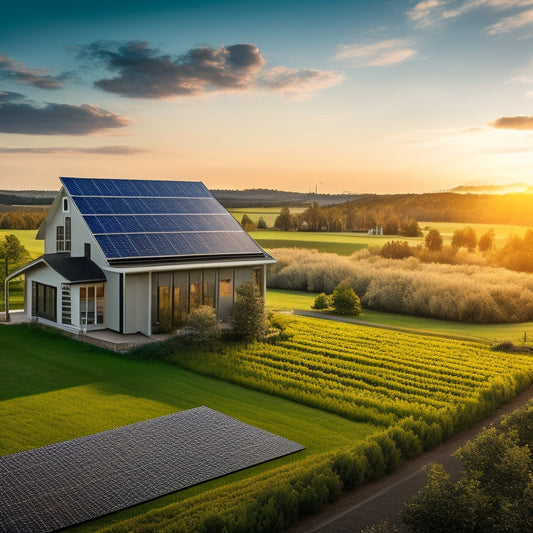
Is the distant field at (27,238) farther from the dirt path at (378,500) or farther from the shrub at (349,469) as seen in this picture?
the shrub at (349,469)

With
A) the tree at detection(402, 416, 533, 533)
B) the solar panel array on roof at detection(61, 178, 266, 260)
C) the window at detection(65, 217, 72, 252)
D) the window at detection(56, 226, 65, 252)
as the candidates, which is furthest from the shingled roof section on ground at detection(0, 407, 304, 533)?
the window at detection(56, 226, 65, 252)

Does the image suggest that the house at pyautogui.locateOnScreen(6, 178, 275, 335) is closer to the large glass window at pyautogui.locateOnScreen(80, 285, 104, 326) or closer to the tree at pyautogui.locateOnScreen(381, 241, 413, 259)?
the large glass window at pyautogui.locateOnScreen(80, 285, 104, 326)

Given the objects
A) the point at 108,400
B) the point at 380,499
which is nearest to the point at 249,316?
the point at 108,400

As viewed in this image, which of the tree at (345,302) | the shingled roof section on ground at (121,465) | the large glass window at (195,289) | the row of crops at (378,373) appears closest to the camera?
the shingled roof section on ground at (121,465)

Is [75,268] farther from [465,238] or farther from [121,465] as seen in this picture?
[465,238]

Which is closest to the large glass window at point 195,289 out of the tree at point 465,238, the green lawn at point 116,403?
the green lawn at point 116,403
